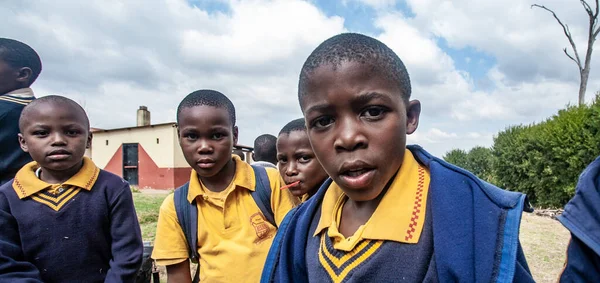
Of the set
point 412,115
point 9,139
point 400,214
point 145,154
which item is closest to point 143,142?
point 145,154

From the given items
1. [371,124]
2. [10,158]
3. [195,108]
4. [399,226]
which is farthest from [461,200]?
[10,158]

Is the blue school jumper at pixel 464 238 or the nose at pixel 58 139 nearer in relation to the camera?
the blue school jumper at pixel 464 238

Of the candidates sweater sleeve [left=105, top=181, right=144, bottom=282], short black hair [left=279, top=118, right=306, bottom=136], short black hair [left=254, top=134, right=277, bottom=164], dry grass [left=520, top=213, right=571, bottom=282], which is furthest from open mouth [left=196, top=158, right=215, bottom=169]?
dry grass [left=520, top=213, right=571, bottom=282]

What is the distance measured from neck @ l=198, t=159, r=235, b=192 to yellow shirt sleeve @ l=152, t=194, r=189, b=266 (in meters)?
0.23

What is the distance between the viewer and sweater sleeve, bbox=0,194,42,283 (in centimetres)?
182

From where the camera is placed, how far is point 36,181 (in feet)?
6.59

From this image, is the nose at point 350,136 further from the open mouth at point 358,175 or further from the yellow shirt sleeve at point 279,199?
the yellow shirt sleeve at point 279,199

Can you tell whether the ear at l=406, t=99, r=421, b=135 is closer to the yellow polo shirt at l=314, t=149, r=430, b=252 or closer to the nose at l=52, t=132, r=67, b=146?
the yellow polo shirt at l=314, t=149, r=430, b=252

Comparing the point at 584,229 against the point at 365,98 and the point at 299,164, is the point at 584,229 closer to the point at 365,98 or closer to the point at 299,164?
the point at 365,98

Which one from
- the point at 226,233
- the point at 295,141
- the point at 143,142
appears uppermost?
the point at 143,142

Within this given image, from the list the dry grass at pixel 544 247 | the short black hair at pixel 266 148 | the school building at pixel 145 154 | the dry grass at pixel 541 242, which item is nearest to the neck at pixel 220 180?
the short black hair at pixel 266 148

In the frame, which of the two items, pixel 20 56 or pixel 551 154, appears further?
Result: pixel 551 154

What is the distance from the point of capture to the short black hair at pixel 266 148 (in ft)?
15.7

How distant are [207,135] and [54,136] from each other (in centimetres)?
78
